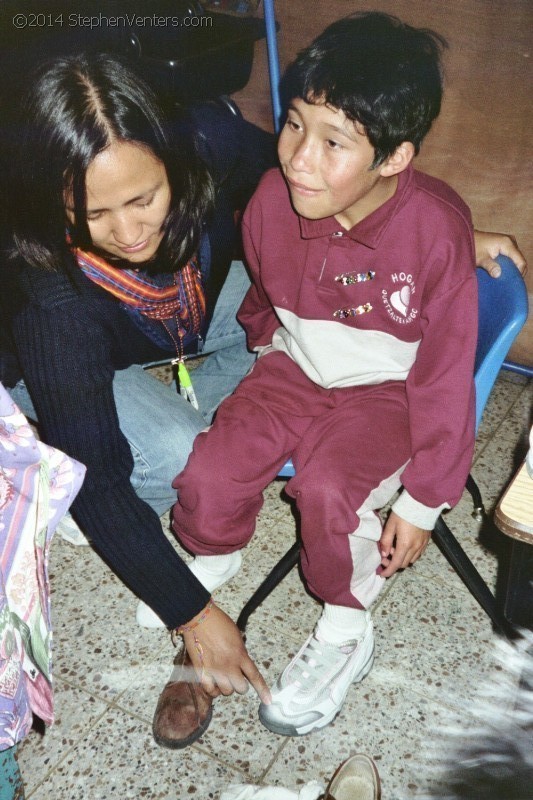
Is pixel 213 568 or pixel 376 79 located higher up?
pixel 376 79

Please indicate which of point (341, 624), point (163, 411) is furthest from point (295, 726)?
point (163, 411)

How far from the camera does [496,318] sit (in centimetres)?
118

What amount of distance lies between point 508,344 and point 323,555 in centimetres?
51

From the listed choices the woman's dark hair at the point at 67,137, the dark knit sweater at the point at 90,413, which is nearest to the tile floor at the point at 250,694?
the dark knit sweater at the point at 90,413

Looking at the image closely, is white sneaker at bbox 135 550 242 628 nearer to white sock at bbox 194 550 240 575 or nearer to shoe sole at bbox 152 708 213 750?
white sock at bbox 194 550 240 575

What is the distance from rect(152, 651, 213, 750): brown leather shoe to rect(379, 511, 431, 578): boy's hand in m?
0.49

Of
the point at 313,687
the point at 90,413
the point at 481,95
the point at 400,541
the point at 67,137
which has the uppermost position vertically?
the point at 67,137

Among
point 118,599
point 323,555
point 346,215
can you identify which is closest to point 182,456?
point 323,555

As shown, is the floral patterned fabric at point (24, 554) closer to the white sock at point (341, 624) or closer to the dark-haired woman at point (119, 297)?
the dark-haired woman at point (119, 297)

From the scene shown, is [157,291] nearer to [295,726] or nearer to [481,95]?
[295,726]

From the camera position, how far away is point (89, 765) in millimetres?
1339

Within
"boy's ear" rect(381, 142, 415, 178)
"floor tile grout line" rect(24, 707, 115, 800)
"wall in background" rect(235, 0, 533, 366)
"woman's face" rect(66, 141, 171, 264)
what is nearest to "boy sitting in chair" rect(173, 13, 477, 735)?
"boy's ear" rect(381, 142, 415, 178)

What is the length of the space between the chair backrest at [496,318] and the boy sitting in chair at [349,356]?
40mm

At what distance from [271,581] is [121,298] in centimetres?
71
